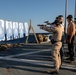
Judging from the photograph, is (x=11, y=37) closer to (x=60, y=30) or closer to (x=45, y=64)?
(x=45, y=64)

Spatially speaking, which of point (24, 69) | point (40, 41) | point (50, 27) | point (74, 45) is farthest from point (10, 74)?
point (40, 41)

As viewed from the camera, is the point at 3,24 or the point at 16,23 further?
the point at 16,23

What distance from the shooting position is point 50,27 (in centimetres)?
884

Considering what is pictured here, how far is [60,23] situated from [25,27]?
2224 cm

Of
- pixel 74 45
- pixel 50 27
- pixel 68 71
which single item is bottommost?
pixel 68 71

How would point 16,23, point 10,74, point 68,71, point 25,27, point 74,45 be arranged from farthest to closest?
point 25,27 → point 16,23 → point 74,45 → point 68,71 → point 10,74

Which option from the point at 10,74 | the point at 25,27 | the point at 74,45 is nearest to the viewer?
the point at 10,74

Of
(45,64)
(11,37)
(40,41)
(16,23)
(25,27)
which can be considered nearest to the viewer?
(45,64)

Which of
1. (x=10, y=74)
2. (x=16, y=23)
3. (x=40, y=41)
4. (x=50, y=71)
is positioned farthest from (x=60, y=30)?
(x=16, y=23)

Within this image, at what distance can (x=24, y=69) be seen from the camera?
9.54 meters

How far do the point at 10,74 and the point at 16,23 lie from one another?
20.1m

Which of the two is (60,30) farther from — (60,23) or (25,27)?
(25,27)

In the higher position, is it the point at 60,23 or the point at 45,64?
the point at 60,23

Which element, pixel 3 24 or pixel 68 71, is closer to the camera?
pixel 68 71
